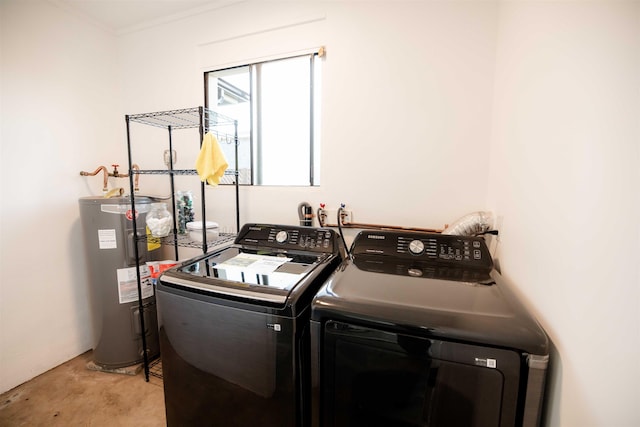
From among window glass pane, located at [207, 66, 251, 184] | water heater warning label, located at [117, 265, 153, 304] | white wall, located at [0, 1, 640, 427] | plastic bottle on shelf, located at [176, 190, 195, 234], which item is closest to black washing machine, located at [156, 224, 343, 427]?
plastic bottle on shelf, located at [176, 190, 195, 234]

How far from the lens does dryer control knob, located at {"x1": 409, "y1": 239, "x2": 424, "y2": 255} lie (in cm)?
124

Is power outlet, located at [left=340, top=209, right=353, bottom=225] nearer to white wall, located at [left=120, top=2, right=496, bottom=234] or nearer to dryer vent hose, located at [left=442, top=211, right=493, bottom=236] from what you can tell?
white wall, located at [left=120, top=2, right=496, bottom=234]

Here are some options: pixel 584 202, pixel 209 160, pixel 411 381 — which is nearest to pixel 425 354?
pixel 411 381

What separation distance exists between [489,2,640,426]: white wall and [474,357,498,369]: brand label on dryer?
0.17 metres

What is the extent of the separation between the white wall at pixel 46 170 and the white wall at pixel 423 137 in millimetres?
10

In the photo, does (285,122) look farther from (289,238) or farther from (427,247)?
(427,247)

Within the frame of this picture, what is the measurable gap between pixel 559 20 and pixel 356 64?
3.51 ft

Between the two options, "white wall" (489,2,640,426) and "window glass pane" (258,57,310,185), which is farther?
"window glass pane" (258,57,310,185)

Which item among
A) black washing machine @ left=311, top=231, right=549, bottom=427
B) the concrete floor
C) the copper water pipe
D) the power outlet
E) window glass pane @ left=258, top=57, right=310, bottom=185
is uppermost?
window glass pane @ left=258, top=57, right=310, bottom=185

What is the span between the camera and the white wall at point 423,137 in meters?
0.55

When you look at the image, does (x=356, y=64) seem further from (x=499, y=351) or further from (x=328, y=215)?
(x=499, y=351)

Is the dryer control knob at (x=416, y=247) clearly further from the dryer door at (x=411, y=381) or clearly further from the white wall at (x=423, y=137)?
the dryer door at (x=411, y=381)

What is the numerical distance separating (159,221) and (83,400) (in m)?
1.25

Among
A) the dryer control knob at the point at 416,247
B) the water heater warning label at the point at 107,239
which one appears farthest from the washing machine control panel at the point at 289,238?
the water heater warning label at the point at 107,239
